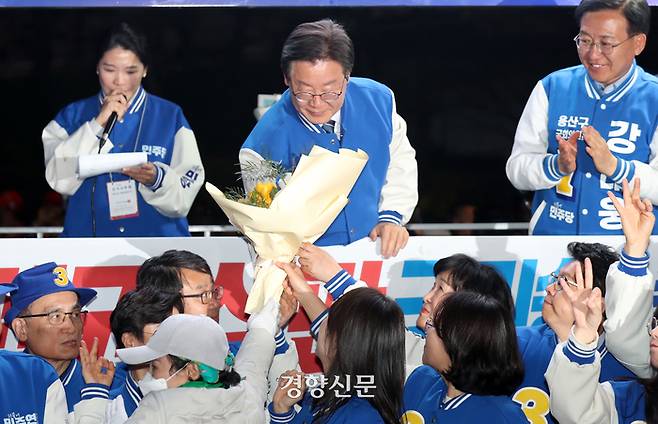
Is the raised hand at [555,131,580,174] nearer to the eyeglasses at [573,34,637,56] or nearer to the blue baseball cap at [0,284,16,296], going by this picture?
the eyeglasses at [573,34,637,56]

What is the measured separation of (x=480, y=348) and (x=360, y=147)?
1.37 meters

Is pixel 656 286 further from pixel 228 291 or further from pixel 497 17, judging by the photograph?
pixel 497 17

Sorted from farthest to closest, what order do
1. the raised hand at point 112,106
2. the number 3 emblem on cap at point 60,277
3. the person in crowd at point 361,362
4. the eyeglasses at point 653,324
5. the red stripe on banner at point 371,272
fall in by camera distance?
the raised hand at point 112,106
the red stripe on banner at point 371,272
the number 3 emblem on cap at point 60,277
the eyeglasses at point 653,324
the person in crowd at point 361,362

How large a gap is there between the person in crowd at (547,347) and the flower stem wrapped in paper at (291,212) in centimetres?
85

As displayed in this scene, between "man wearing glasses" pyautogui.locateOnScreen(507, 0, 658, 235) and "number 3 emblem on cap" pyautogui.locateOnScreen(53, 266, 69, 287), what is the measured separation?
204cm

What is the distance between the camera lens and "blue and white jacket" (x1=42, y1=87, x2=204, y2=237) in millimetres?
5520

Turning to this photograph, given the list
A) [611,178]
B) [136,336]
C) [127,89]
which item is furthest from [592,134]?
[127,89]

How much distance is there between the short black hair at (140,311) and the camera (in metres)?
3.95

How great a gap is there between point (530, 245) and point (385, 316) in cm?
130

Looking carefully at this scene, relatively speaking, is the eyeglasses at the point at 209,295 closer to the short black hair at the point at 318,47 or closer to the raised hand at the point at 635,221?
the short black hair at the point at 318,47

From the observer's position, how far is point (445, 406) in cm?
359

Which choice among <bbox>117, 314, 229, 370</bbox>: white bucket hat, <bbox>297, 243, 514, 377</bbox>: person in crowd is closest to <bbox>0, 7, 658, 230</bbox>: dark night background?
<bbox>297, 243, 514, 377</bbox>: person in crowd

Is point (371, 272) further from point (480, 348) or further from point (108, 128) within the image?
point (108, 128)

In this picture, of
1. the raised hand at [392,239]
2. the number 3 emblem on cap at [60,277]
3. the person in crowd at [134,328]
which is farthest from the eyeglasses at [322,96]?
the number 3 emblem on cap at [60,277]
